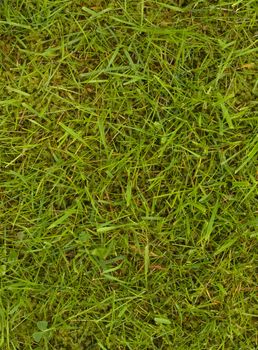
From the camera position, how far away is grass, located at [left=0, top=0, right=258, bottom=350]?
2264 mm

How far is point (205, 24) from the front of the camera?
2.28 metres

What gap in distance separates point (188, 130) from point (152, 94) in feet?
0.76

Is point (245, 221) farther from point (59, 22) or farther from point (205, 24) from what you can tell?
Answer: point (59, 22)

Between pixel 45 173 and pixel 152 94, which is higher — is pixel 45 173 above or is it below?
below

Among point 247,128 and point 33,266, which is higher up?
point 247,128

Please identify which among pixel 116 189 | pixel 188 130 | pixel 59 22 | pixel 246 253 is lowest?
pixel 246 253

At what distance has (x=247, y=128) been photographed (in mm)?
2277

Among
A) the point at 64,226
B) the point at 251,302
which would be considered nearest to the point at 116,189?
the point at 64,226

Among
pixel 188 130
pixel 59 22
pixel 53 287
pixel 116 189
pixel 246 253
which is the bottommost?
pixel 53 287

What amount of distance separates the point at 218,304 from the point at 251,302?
149 mm

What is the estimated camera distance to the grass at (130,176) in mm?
2264

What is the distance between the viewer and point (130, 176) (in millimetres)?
2287

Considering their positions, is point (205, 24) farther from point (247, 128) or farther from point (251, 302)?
point (251, 302)

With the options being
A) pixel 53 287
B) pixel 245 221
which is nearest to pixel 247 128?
pixel 245 221
